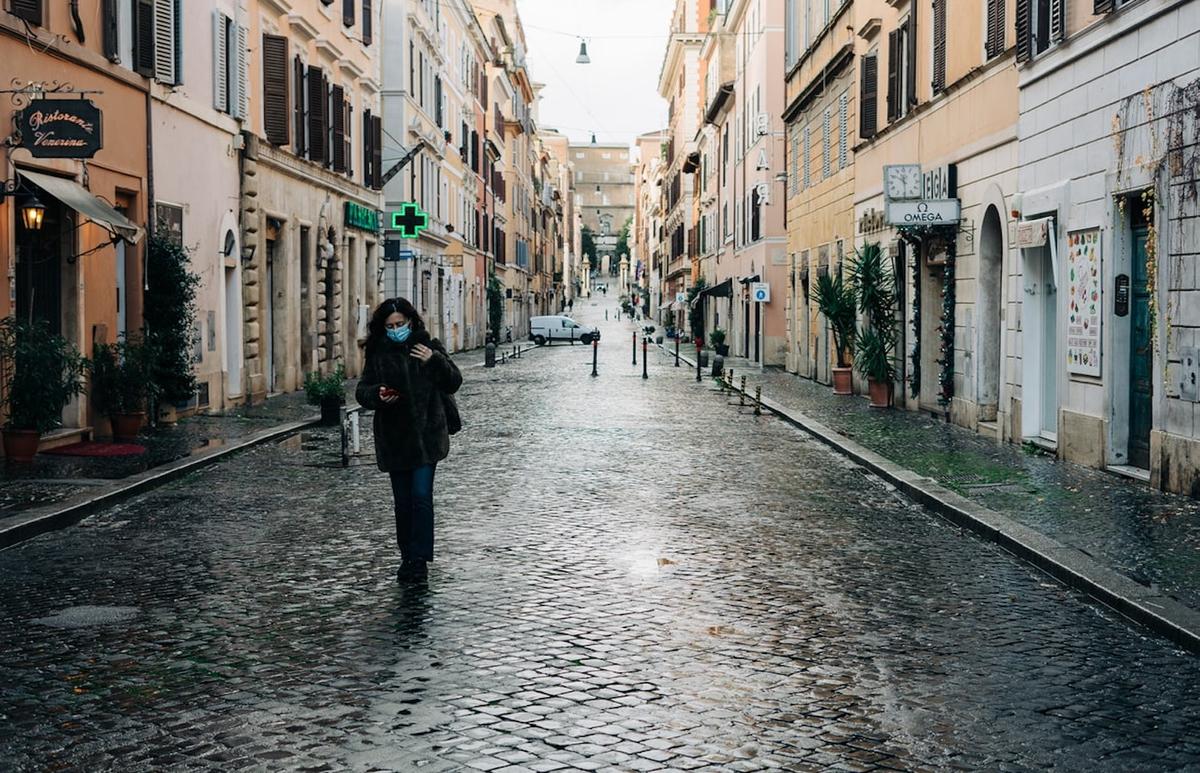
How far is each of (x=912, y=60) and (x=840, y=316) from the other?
5746 millimetres

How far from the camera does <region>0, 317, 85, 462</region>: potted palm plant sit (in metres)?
14.3

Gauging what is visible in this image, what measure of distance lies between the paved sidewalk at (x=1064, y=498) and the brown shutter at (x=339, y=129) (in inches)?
622

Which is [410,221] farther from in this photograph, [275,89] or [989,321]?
[989,321]

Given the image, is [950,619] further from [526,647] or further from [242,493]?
[242,493]

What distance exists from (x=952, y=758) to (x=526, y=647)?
2.41m

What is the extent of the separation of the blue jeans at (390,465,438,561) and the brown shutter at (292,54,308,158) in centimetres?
2046

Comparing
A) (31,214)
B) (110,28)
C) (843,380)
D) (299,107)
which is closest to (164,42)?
(110,28)

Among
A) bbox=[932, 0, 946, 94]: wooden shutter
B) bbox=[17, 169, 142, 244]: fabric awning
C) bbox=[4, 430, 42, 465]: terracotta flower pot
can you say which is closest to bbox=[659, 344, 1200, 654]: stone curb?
bbox=[932, 0, 946, 94]: wooden shutter

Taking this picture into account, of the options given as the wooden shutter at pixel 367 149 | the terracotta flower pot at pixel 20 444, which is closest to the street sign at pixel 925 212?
the terracotta flower pot at pixel 20 444

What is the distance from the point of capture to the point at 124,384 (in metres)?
16.8

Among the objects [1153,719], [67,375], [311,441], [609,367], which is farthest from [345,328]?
[1153,719]

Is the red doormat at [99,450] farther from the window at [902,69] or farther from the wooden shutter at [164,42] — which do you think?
the window at [902,69]

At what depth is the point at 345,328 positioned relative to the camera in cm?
3459

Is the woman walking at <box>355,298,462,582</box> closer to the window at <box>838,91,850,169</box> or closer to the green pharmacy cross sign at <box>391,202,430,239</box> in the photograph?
the window at <box>838,91,850,169</box>
